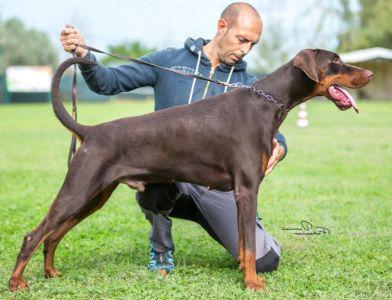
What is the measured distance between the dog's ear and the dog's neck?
13cm

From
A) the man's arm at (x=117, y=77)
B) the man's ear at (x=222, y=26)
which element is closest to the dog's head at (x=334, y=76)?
the man's ear at (x=222, y=26)

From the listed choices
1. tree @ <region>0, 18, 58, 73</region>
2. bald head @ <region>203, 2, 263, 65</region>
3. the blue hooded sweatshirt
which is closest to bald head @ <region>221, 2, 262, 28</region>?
bald head @ <region>203, 2, 263, 65</region>

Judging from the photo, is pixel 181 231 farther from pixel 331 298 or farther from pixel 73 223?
pixel 331 298

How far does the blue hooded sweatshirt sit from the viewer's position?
195 inches

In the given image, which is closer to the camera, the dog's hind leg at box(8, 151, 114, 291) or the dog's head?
the dog's hind leg at box(8, 151, 114, 291)

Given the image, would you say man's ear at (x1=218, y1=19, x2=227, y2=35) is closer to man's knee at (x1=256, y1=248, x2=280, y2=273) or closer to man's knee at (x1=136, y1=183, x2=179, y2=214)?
man's knee at (x1=136, y1=183, x2=179, y2=214)

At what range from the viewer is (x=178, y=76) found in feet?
16.3

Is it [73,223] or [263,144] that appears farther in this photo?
[73,223]

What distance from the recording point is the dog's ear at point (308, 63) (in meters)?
4.12

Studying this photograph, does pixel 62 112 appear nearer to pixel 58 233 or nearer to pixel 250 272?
pixel 58 233

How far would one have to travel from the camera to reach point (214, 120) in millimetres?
4156

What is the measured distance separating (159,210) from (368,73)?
1932mm

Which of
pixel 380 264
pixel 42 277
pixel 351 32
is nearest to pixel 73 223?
pixel 42 277

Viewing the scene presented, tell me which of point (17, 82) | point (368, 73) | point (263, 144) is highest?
point (368, 73)
